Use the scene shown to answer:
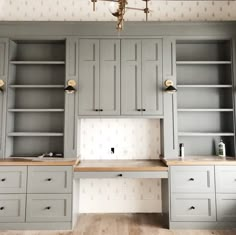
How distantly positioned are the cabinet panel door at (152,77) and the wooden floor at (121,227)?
1506mm

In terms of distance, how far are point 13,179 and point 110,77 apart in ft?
6.07

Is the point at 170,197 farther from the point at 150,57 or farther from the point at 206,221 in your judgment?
the point at 150,57

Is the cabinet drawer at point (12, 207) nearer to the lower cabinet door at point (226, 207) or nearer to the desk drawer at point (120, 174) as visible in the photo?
the desk drawer at point (120, 174)

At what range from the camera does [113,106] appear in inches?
114

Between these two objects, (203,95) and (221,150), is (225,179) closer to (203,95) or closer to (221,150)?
(221,150)

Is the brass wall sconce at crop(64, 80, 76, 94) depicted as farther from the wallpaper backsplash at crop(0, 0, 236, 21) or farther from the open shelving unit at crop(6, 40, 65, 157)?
the wallpaper backsplash at crop(0, 0, 236, 21)

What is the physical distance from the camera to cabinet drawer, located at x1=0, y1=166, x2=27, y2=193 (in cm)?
261

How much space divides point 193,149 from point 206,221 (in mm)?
988

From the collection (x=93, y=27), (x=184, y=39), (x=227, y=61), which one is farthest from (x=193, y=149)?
(x=93, y=27)

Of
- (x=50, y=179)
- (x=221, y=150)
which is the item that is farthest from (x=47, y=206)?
(x=221, y=150)

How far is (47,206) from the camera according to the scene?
2.61m

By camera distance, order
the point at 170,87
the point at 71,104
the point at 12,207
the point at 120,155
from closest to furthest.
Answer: the point at 12,207 < the point at 170,87 < the point at 71,104 < the point at 120,155

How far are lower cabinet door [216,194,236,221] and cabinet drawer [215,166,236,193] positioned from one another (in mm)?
75

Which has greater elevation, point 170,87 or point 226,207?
point 170,87
